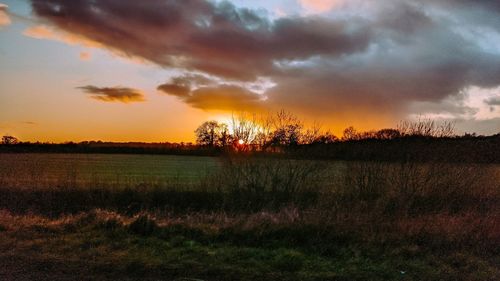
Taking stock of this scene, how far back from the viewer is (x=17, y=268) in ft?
24.0

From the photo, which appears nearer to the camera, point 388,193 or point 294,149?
point 388,193

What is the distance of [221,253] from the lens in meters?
8.62

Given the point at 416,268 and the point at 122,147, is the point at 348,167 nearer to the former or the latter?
the point at 416,268

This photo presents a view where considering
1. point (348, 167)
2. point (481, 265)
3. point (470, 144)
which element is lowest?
point (481, 265)

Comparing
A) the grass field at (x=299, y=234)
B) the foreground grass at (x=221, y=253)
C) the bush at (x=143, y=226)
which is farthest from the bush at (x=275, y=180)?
the bush at (x=143, y=226)

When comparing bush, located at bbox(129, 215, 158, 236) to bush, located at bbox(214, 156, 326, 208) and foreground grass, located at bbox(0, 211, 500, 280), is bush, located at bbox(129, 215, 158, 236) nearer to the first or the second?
foreground grass, located at bbox(0, 211, 500, 280)

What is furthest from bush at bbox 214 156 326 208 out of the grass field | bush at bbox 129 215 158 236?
bush at bbox 129 215 158 236

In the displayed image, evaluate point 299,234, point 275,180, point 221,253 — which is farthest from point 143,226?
point 275,180

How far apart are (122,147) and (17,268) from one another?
6544 centimetres

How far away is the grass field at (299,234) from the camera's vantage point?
7663 millimetres

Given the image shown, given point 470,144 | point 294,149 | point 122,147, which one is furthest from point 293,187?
point 122,147

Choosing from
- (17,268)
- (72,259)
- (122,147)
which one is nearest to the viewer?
(17,268)

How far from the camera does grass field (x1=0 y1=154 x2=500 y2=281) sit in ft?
25.1

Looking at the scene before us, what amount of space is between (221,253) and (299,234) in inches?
95.9
